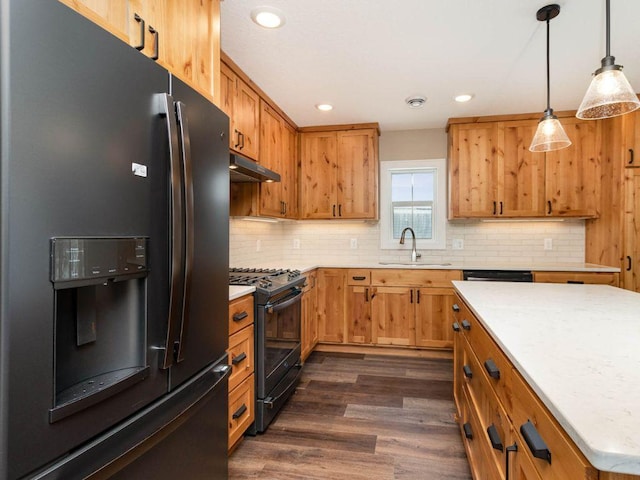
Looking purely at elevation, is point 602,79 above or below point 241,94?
below

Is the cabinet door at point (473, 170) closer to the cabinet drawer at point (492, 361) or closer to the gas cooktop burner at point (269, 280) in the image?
the gas cooktop burner at point (269, 280)

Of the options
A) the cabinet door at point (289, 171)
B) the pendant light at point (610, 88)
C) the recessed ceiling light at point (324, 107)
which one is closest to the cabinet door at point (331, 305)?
the cabinet door at point (289, 171)

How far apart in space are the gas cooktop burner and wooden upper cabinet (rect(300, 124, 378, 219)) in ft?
4.30

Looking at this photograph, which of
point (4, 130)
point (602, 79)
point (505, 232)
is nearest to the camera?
point (4, 130)

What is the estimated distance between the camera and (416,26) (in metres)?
2.12

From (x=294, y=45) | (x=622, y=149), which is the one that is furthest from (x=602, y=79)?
(x=622, y=149)

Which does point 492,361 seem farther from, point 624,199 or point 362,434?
point 624,199

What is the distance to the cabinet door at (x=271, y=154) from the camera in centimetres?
312

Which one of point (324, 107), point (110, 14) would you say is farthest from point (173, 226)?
point (324, 107)

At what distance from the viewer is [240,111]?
2.66 meters

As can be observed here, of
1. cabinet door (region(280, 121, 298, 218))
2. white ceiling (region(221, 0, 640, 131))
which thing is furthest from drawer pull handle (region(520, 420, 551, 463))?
cabinet door (region(280, 121, 298, 218))

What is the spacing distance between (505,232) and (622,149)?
4.15 feet

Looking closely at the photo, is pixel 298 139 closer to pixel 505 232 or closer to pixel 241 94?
pixel 241 94

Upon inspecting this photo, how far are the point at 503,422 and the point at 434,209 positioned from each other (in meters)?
3.31
